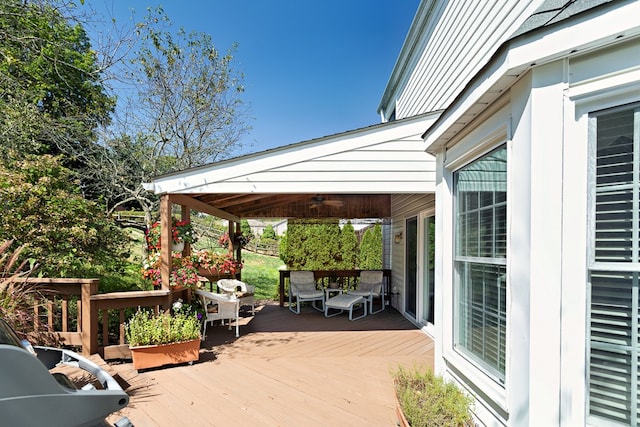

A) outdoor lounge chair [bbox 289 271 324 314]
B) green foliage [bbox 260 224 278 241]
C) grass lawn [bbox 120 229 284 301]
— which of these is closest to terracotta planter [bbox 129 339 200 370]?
grass lawn [bbox 120 229 284 301]

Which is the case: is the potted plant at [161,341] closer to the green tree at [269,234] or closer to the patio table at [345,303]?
the patio table at [345,303]

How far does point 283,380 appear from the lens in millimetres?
3758

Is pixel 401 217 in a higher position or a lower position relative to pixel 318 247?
higher

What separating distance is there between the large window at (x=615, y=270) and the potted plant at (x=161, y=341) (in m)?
3.95

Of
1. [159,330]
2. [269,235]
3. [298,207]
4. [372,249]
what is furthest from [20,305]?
[269,235]

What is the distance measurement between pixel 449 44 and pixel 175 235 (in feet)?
16.3

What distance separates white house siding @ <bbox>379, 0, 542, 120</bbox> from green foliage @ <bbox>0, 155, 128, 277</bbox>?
19.1 feet

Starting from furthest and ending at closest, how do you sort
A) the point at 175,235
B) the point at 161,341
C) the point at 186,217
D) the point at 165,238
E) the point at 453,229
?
the point at 186,217 < the point at 175,235 < the point at 165,238 < the point at 161,341 < the point at 453,229

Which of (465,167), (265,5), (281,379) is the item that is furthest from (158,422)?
(265,5)

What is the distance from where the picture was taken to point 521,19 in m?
3.12

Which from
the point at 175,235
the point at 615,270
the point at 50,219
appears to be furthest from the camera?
the point at 175,235

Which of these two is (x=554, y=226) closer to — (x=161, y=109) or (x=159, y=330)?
(x=159, y=330)

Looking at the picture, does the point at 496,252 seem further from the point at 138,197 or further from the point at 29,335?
the point at 138,197

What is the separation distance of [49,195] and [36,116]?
14.4ft
